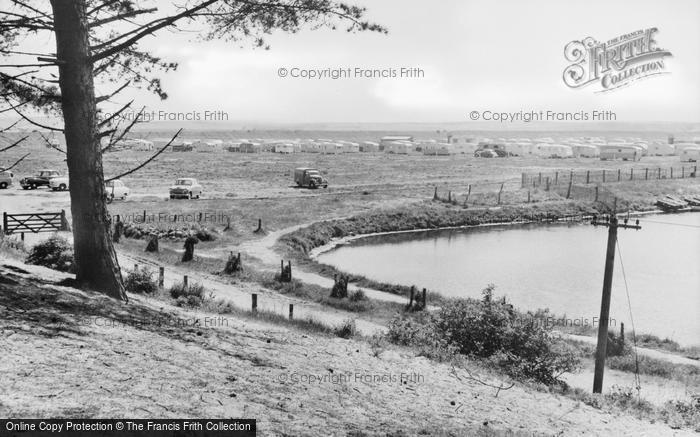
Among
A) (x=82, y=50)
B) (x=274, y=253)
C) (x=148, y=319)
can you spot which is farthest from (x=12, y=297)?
(x=274, y=253)

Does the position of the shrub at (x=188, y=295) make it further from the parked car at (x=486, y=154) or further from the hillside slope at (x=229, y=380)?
the parked car at (x=486, y=154)

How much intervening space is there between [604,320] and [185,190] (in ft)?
130

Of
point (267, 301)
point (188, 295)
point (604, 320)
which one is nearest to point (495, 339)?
point (604, 320)

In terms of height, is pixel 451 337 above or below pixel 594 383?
above

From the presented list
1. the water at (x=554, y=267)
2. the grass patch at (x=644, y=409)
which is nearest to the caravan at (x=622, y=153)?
the water at (x=554, y=267)

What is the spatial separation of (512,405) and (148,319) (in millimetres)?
6624

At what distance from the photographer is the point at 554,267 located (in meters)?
35.9

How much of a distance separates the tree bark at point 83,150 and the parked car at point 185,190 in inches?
1526

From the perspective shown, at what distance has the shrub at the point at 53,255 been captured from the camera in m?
18.9

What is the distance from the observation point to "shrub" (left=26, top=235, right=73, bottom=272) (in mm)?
18875

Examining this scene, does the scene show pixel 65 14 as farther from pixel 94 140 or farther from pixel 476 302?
pixel 476 302

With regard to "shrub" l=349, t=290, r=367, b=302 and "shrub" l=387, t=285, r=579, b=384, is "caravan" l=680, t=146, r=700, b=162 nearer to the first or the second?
"shrub" l=349, t=290, r=367, b=302

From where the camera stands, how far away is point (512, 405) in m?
10.8

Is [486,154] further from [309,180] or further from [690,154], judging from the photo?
[309,180]
